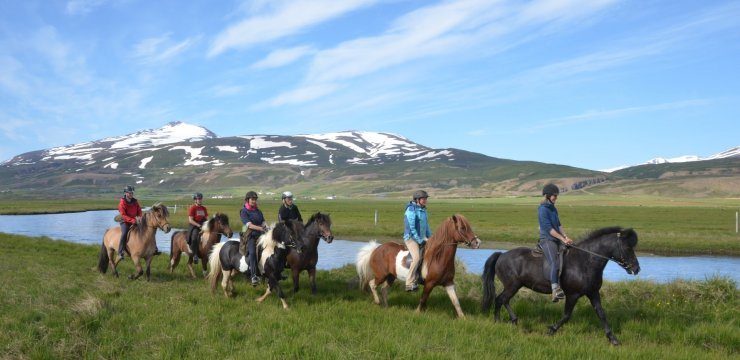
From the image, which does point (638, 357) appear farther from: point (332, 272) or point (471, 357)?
point (332, 272)

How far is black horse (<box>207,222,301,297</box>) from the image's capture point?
12977mm

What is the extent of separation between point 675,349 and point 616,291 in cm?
507

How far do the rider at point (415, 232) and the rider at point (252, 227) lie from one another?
403cm

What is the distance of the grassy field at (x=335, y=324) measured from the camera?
8.20 meters

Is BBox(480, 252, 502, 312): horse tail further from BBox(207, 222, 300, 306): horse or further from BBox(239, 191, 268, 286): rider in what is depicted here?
BBox(239, 191, 268, 286): rider

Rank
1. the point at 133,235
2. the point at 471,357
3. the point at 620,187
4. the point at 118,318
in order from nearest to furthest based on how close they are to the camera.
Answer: the point at 471,357 → the point at 118,318 → the point at 133,235 → the point at 620,187

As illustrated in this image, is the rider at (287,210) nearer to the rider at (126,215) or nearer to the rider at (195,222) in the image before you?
the rider at (195,222)

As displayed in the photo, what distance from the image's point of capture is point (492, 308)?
12977 mm

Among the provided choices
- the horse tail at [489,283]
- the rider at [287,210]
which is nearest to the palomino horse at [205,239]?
the rider at [287,210]

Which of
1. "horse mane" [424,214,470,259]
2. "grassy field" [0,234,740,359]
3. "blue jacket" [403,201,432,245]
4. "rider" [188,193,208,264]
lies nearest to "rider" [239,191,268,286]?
"grassy field" [0,234,740,359]

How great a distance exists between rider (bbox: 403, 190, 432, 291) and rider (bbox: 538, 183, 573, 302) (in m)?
2.76

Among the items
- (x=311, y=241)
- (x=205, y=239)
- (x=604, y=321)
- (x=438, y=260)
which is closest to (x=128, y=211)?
(x=205, y=239)

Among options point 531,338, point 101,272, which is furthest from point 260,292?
point 531,338

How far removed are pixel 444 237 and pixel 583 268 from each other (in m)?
3.06
